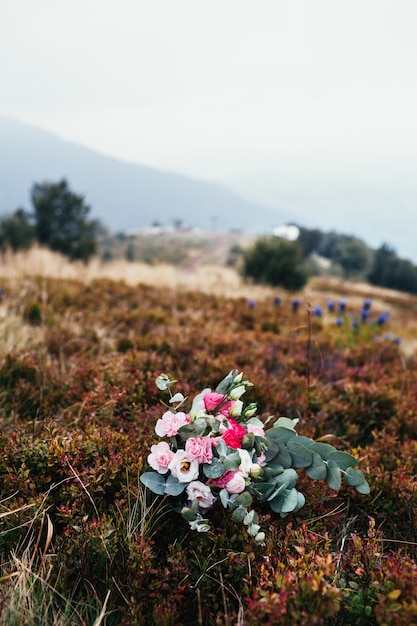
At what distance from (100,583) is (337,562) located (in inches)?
31.4

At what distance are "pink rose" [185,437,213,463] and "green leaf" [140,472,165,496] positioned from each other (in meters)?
0.16

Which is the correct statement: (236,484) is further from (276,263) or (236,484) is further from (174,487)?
(276,263)

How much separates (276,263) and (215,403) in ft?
58.9

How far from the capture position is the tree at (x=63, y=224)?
39.2 metres

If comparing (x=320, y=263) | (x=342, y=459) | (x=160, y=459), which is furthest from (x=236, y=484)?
(x=320, y=263)

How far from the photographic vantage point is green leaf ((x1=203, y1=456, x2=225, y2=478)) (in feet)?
5.17

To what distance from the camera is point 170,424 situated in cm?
167

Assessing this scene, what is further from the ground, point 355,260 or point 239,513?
point 239,513

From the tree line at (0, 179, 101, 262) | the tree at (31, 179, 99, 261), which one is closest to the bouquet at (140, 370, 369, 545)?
the tree line at (0, 179, 101, 262)

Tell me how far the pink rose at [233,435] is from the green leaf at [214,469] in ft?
0.26

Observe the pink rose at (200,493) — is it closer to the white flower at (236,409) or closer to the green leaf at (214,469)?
the green leaf at (214,469)

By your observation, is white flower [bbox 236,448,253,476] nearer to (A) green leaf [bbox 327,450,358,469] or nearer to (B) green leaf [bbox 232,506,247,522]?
(B) green leaf [bbox 232,506,247,522]

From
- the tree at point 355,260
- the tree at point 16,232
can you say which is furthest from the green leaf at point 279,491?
the tree at point 355,260

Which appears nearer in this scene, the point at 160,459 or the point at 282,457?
the point at 160,459
